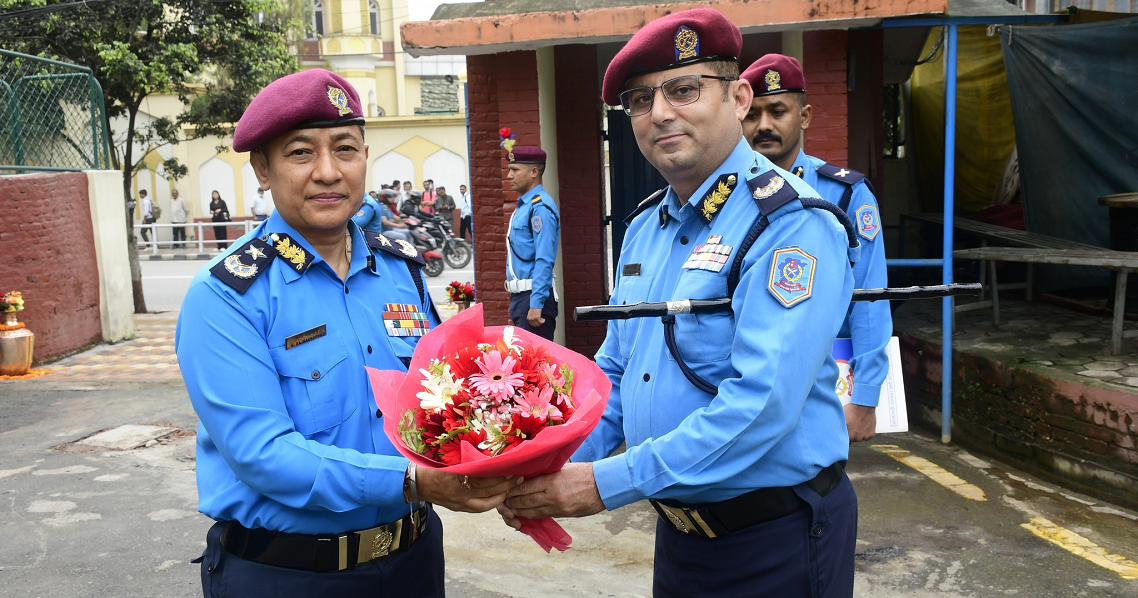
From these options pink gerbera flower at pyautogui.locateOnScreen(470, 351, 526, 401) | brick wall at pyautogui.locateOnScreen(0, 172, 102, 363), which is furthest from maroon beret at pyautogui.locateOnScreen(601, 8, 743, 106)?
brick wall at pyautogui.locateOnScreen(0, 172, 102, 363)

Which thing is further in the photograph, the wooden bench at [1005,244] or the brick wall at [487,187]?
the brick wall at [487,187]

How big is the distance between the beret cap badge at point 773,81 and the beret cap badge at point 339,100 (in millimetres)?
2246

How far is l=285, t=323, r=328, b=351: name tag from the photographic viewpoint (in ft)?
6.53

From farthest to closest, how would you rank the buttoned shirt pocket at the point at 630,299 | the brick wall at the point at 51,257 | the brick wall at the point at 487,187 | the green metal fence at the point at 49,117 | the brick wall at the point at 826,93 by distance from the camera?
the green metal fence at the point at 49,117 → the brick wall at the point at 51,257 → the brick wall at the point at 487,187 → the brick wall at the point at 826,93 → the buttoned shirt pocket at the point at 630,299

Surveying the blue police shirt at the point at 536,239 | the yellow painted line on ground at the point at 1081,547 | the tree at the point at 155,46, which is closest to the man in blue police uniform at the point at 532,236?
the blue police shirt at the point at 536,239

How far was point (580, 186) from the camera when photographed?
795cm

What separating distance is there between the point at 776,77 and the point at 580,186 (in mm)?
4195

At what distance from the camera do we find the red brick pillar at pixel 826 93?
20.3 feet

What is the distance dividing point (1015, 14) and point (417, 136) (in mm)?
25367

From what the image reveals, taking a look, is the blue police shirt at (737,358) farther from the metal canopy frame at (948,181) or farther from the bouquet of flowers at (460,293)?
the bouquet of flowers at (460,293)

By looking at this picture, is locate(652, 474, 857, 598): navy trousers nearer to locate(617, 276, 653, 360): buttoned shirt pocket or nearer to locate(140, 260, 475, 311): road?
locate(617, 276, 653, 360): buttoned shirt pocket

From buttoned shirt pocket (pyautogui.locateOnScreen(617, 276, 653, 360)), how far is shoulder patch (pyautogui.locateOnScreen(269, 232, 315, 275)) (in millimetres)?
774

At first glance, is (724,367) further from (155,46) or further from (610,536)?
(155,46)

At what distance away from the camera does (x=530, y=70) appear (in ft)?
22.2
